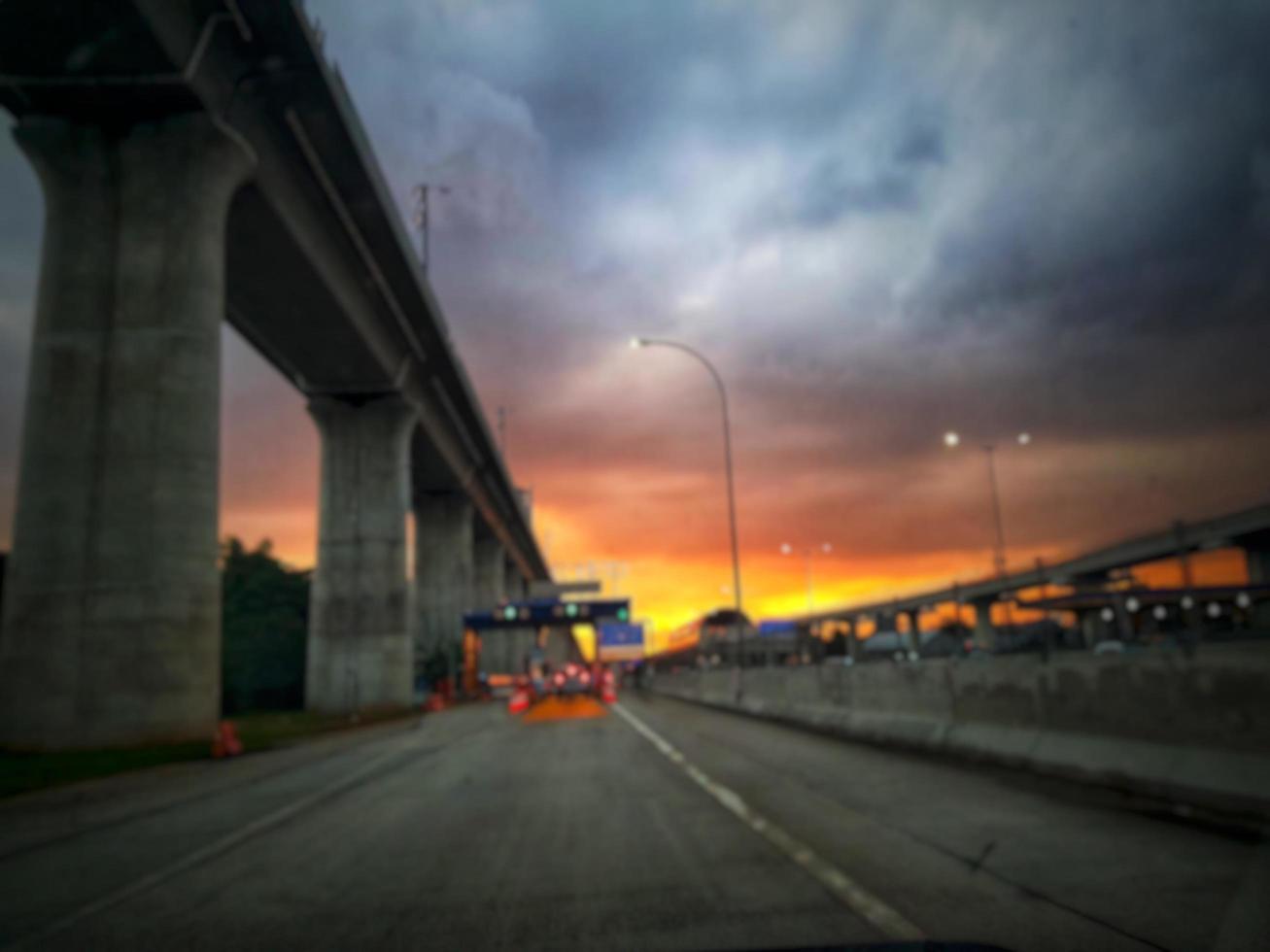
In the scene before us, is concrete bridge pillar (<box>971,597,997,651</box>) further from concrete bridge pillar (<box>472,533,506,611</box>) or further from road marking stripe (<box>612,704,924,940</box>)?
road marking stripe (<box>612,704,924,940</box>)

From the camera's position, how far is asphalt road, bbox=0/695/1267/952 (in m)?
5.28

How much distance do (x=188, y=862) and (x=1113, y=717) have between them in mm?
8729

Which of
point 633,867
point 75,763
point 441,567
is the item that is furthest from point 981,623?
point 633,867

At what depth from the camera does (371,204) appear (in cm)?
3406

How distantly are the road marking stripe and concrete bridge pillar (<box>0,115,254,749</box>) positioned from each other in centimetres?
1414

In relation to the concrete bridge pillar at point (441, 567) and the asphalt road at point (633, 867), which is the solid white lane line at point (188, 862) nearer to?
the asphalt road at point (633, 867)

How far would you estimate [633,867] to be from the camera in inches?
279

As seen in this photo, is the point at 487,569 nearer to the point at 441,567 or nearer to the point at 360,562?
the point at 441,567

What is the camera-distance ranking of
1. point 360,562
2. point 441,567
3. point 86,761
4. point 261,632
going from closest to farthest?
point 86,761 < point 360,562 < point 261,632 < point 441,567

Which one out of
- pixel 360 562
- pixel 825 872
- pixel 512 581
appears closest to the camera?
pixel 825 872

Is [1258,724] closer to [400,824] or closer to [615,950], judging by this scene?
[615,950]

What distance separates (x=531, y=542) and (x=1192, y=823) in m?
106

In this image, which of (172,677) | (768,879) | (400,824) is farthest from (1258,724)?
(172,677)

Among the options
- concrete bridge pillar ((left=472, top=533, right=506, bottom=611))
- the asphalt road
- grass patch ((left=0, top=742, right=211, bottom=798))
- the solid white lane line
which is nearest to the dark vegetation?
concrete bridge pillar ((left=472, top=533, right=506, bottom=611))
